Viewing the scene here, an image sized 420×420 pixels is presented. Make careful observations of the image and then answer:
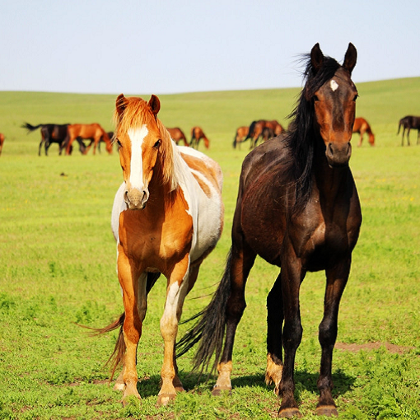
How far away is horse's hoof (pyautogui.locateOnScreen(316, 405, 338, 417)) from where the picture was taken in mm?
4844

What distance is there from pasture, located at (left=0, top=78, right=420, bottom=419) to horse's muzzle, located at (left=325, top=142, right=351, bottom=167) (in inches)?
41.6

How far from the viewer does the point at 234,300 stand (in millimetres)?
6191

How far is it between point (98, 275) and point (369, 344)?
5.06m

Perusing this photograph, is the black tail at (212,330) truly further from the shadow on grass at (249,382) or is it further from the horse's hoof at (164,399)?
the horse's hoof at (164,399)

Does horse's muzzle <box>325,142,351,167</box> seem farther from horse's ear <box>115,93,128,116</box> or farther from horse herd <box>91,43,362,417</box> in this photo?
horse's ear <box>115,93,128,116</box>

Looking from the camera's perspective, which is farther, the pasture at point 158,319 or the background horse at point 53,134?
the background horse at point 53,134

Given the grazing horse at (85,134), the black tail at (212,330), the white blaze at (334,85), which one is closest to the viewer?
the white blaze at (334,85)

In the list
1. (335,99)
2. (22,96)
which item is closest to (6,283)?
(335,99)

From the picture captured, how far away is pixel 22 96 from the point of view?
105750 mm

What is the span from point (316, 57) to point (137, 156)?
58.6 inches

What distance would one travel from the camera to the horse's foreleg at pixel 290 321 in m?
4.92

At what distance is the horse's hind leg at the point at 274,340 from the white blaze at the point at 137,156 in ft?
6.57

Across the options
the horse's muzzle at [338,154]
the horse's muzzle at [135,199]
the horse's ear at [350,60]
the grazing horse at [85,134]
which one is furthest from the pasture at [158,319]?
the grazing horse at [85,134]

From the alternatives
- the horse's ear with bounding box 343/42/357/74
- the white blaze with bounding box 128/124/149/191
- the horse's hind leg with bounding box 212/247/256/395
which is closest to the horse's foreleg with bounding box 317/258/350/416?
the horse's hind leg with bounding box 212/247/256/395
